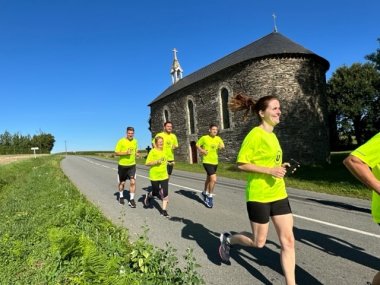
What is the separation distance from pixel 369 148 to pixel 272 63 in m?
26.8

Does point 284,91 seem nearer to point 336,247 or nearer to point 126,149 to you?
point 126,149

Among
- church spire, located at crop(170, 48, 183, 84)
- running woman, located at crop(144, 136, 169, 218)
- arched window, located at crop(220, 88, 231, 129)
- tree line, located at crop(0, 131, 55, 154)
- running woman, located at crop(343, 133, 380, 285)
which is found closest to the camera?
running woman, located at crop(343, 133, 380, 285)

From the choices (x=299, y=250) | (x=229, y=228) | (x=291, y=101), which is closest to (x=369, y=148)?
(x=299, y=250)

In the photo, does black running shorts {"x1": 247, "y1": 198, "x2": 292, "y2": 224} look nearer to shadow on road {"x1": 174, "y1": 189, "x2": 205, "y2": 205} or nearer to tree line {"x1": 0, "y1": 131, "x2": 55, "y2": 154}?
shadow on road {"x1": 174, "y1": 189, "x2": 205, "y2": 205}

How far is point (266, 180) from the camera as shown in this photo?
4.06 metres

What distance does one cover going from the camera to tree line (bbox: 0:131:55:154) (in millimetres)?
97875

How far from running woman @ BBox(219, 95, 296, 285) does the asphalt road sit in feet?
2.69

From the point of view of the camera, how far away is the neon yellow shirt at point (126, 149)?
10348 mm

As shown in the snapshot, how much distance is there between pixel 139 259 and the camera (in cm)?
409

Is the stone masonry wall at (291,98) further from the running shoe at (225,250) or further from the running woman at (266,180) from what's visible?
the running woman at (266,180)

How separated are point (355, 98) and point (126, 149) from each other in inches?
1764

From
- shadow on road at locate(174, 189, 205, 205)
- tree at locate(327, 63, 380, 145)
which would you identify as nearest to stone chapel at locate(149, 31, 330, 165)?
shadow on road at locate(174, 189, 205, 205)

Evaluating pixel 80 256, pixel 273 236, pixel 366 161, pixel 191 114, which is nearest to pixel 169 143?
pixel 273 236

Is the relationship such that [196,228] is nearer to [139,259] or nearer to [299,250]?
[299,250]
